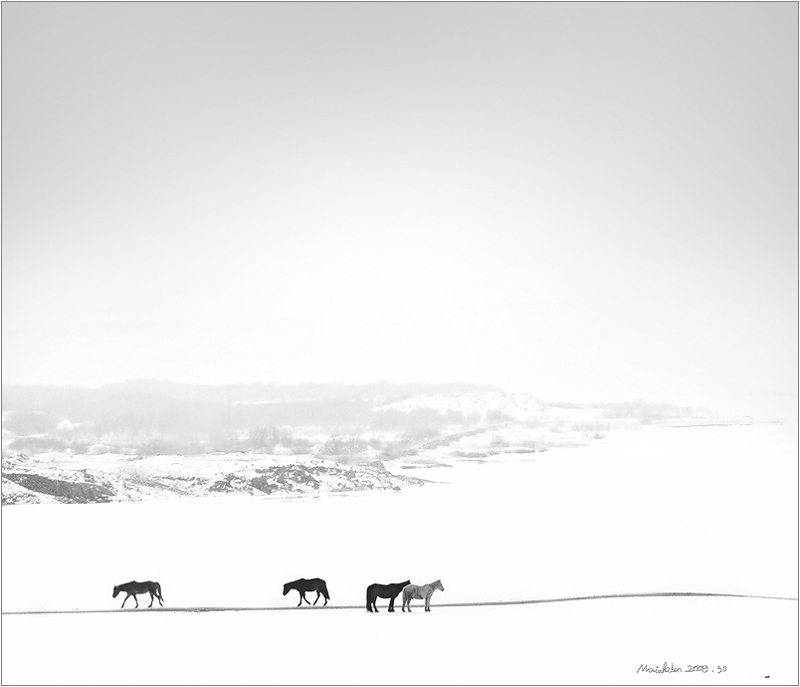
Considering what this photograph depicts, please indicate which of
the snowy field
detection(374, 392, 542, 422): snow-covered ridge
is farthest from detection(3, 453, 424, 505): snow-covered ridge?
detection(374, 392, 542, 422): snow-covered ridge

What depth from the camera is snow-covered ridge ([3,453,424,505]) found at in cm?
370

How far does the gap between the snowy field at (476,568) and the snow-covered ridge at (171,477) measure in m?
0.06

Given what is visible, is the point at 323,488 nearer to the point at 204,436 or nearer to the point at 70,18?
the point at 204,436

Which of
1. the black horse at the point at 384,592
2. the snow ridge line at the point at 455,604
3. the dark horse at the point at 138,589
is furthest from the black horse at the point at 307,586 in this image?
the dark horse at the point at 138,589

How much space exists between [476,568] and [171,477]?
1.46 meters

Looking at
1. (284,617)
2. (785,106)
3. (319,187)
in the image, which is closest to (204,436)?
(284,617)

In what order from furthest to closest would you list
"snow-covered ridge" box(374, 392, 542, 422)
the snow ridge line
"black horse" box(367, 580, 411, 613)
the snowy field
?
"snow-covered ridge" box(374, 392, 542, 422), the snow ridge line, "black horse" box(367, 580, 411, 613), the snowy field

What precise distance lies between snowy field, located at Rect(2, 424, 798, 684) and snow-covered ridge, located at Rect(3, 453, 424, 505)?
0.06 meters

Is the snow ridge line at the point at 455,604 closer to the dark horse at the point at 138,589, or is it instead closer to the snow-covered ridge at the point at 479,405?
the dark horse at the point at 138,589

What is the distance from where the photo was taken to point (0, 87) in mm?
3781

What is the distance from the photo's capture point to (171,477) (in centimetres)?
373
